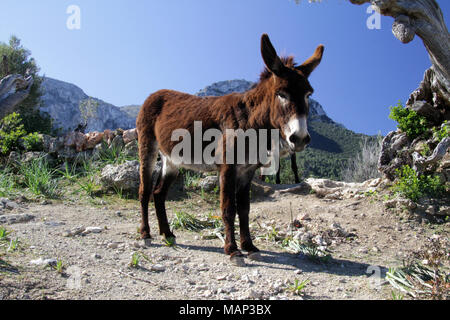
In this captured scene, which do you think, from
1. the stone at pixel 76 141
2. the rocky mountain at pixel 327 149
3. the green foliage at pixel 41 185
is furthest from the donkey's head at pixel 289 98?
the rocky mountain at pixel 327 149

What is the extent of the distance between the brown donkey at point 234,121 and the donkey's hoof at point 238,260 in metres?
0.01

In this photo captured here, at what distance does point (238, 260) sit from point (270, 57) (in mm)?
2239

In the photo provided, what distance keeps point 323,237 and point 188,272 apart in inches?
88.2

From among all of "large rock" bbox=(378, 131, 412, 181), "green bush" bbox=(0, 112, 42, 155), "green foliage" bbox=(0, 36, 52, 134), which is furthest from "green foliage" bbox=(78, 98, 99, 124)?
"large rock" bbox=(378, 131, 412, 181)

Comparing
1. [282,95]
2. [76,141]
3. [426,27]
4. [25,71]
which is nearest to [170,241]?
[282,95]

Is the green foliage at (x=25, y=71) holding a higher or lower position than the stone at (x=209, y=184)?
higher

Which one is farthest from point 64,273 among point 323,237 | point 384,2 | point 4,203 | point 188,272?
point 384,2

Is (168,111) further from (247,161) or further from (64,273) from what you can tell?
(64,273)

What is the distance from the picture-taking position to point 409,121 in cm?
619

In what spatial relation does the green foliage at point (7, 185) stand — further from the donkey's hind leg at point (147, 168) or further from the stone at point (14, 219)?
the donkey's hind leg at point (147, 168)

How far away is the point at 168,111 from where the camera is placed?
4281 millimetres

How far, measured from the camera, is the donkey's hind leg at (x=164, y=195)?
14.0 ft

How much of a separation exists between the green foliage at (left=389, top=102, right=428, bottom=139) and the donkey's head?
400 cm

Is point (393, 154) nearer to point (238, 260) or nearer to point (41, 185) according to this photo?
point (238, 260)
